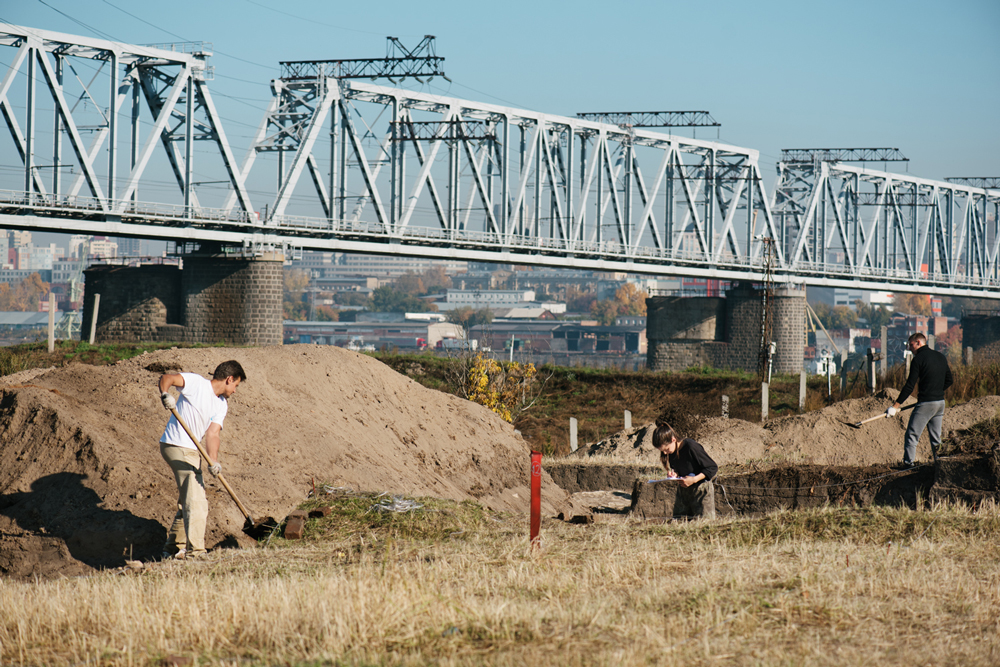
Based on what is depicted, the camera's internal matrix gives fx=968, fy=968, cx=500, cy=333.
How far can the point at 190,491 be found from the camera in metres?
8.79

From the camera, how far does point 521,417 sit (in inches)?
1355

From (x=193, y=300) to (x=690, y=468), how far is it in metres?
38.3

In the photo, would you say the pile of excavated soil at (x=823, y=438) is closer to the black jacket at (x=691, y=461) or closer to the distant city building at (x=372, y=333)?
the black jacket at (x=691, y=461)

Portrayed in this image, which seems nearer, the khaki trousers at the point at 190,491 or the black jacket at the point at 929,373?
the khaki trousers at the point at 190,491

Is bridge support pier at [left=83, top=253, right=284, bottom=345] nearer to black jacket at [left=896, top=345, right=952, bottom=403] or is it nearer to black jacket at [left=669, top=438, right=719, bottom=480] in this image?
black jacket at [left=896, top=345, right=952, bottom=403]

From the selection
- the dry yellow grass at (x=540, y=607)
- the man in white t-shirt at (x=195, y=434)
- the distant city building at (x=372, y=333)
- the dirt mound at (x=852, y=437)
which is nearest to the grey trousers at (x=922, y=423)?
the dry yellow grass at (x=540, y=607)

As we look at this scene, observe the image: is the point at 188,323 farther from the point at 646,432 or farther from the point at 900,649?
the point at 900,649

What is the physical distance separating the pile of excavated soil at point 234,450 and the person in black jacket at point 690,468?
4276mm

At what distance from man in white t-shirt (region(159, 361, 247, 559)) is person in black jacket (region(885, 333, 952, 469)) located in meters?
8.43

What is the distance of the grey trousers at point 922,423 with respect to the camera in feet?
42.3

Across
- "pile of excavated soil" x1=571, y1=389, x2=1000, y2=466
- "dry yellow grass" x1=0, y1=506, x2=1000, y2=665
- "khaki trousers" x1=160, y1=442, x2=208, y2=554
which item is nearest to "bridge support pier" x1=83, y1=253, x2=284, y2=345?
"pile of excavated soil" x1=571, y1=389, x2=1000, y2=466

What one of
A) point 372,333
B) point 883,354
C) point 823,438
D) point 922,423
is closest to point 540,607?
point 922,423

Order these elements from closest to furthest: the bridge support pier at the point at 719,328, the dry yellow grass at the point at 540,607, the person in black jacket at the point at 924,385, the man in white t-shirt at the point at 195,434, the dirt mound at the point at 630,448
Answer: the dry yellow grass at the point at 540,607, the man in white t-shirt at the point at 195,434, the person in black jacket at the point at 924,385, the dirt mound at the point at 630,448, the bridge support pier at the point at 719,328

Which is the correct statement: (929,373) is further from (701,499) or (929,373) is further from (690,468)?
(690,468)
